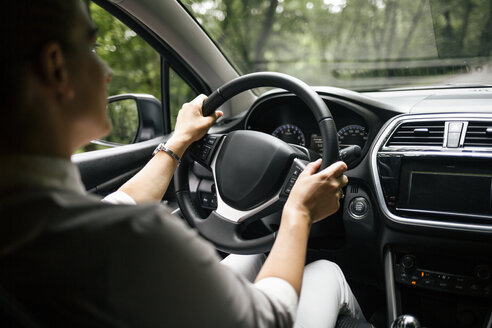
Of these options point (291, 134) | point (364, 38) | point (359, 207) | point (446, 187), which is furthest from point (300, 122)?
point (364, 38)

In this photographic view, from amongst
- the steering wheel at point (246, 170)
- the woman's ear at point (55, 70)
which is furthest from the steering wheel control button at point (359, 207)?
the woman's ear at point (55, 70)

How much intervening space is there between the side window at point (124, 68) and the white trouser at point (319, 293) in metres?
0.95

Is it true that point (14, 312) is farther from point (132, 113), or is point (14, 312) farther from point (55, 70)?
point (132, 113)

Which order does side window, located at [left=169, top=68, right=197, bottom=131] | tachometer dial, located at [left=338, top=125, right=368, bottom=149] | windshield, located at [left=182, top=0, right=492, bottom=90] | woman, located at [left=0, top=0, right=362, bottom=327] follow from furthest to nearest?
side window, located at [left=169, top=68, right=197, bottom=131], windshield, located at [left=182, top=0, right=492, bottom=90], tachometer dial, located at [left=338, top=125, right=368, bottom=149], woman, located at [left=0, top=0, right=362, bottom=327]

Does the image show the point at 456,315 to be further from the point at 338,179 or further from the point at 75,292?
the point at 75,292

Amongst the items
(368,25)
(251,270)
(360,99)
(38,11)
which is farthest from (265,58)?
(38,11)

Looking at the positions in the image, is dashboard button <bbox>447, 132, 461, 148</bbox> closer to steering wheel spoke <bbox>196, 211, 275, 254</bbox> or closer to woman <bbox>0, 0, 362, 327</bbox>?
steering wheel spoke <bbox>196, 211, 275, 254</bbox>

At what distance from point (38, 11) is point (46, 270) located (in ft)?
1.34

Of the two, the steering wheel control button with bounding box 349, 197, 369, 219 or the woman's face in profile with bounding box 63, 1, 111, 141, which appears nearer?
the woman's face in profile with bounding box 63, 1, 111, 141

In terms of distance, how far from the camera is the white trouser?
1305 millimetres

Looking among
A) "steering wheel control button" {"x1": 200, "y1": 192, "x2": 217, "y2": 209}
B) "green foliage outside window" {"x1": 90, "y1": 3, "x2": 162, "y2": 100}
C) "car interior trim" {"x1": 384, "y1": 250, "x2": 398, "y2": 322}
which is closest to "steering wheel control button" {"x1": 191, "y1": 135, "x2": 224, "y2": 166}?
"steering wheel control button" {"x1": 200, "y1": 192, "x2": 217, "y2": 209}

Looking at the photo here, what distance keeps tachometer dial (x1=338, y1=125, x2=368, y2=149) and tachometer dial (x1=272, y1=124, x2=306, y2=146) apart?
21 centimetres

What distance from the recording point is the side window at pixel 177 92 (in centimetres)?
245

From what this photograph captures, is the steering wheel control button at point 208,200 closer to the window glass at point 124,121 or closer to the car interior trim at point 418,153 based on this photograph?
the car interior trim at point 418,153
